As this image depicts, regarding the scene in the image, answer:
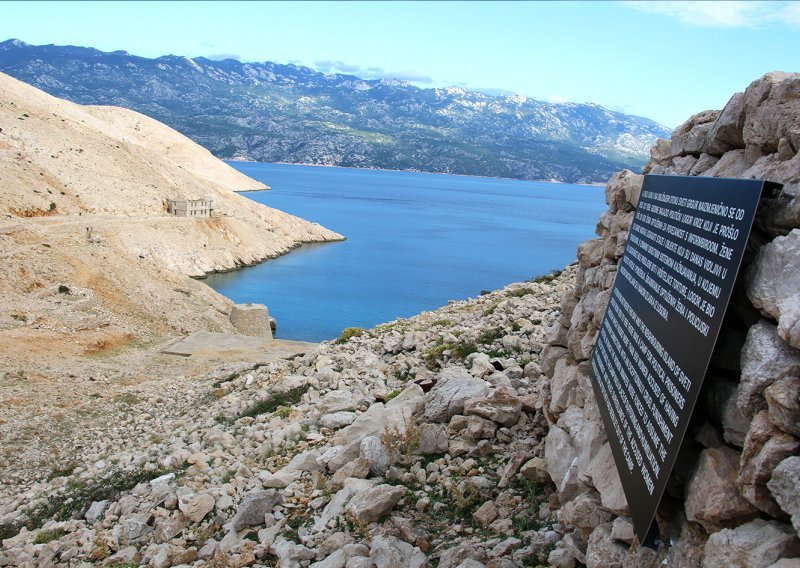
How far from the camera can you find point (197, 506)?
9852mm

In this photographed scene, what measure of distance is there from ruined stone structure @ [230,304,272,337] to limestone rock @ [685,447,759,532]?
41.2m

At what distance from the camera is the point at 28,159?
58531 mm

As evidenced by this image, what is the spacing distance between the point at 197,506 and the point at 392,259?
71077mm

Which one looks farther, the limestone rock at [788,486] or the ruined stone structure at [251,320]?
the ruined stone structure at [251,320]

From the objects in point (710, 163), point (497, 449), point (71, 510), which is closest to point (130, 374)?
point (71, 510)

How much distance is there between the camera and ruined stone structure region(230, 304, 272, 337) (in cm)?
4409

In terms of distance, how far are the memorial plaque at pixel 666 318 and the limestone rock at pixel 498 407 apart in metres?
2.87

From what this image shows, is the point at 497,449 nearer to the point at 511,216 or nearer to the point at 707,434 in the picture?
the point at 707,434

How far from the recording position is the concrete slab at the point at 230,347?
29958 millimetres

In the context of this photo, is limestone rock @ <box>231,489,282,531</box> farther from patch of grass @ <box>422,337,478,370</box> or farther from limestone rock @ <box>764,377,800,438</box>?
limestone rock @ <box>764,377,800,438</box>

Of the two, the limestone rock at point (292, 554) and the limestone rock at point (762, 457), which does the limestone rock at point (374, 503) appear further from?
the limestone rock at point (762, 457)

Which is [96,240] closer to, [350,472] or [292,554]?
[350,472]

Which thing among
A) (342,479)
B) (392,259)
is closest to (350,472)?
(342,479)

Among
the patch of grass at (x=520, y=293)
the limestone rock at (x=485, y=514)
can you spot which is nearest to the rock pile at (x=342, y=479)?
the limestone rock at (x=485, y=514)
